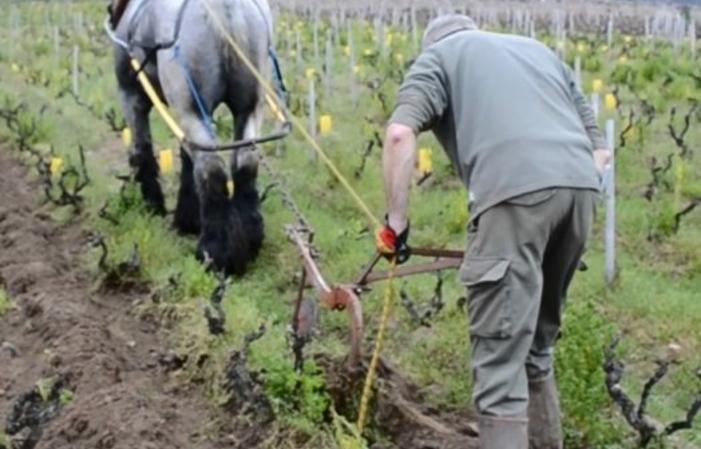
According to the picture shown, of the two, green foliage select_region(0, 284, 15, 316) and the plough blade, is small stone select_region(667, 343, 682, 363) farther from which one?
green foliage select_region(0, 284, 15, 316)

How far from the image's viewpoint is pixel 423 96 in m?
4.10

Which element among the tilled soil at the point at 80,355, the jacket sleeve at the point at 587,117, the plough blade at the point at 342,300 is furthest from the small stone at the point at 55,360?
the jacket sleeve at the point at 587,117

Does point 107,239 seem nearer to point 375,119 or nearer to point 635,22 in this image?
point 375,119

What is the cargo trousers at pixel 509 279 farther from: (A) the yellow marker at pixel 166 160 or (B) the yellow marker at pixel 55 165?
(B) the yellow marker at pixel 55 165

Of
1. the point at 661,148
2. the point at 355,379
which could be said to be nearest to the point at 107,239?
the point at 355,379

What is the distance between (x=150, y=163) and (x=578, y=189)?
485cm

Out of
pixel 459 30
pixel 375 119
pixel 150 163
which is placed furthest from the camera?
pixel 375 119

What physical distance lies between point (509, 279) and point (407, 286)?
2.72 m

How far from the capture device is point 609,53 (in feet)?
54.3

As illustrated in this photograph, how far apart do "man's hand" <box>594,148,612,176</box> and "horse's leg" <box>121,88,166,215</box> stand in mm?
4498

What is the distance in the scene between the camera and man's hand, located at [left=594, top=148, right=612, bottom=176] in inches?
172

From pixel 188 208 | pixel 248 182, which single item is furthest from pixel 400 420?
pixel 188 208

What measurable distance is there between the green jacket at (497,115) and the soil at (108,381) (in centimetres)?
111

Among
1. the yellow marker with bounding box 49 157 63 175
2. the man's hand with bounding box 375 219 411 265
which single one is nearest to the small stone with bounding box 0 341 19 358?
the man's hand with bounding box 375 219 411 265
